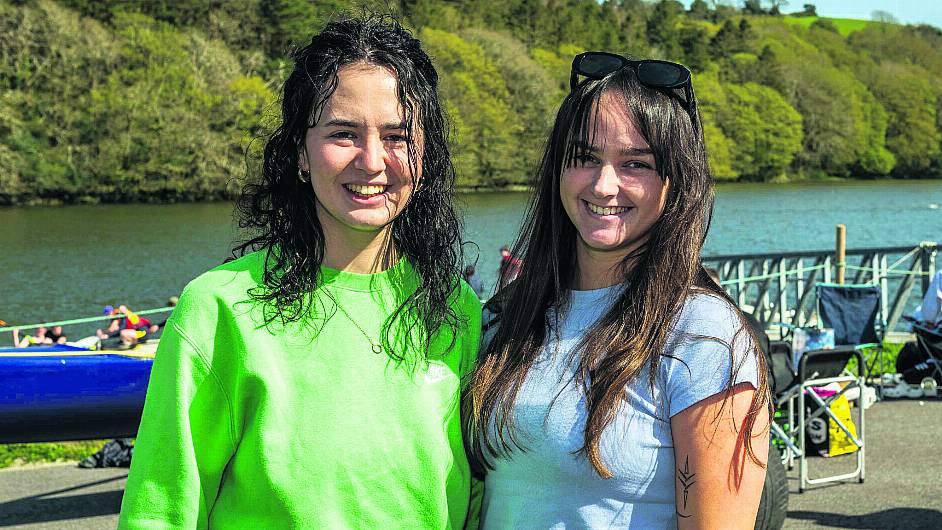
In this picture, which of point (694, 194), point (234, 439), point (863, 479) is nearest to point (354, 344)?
point (234, 439)

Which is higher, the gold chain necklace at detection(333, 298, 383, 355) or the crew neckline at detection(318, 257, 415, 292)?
the crew neckline at detection(318, 257, 415, 292)

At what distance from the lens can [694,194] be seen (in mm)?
2158

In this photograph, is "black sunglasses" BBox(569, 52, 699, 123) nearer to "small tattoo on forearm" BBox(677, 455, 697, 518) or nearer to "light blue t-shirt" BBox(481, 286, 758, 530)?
"light blue t-shirt" BBox(481, 286, 758, 530)

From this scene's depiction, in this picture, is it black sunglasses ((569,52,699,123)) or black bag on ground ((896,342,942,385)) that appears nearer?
black sunglasses ((569,52,699,123))

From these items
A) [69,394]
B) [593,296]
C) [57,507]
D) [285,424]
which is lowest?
[57,507]

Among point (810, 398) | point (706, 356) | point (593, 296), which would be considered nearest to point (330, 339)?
point (593, 296)

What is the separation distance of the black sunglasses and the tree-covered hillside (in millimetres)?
23032

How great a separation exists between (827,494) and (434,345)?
5.30 meters

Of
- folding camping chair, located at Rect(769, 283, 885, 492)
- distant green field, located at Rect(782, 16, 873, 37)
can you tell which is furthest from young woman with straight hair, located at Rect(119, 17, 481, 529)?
distant green field, located at Rect(782, 16, 873, 37)

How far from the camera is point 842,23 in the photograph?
5418 inches

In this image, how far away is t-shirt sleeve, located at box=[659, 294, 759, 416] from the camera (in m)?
1.92

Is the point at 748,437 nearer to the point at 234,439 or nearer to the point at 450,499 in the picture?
the point at 450,499

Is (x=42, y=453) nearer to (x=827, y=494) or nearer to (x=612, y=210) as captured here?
(x=827, y=494)

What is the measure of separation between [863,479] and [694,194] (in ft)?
18.2
